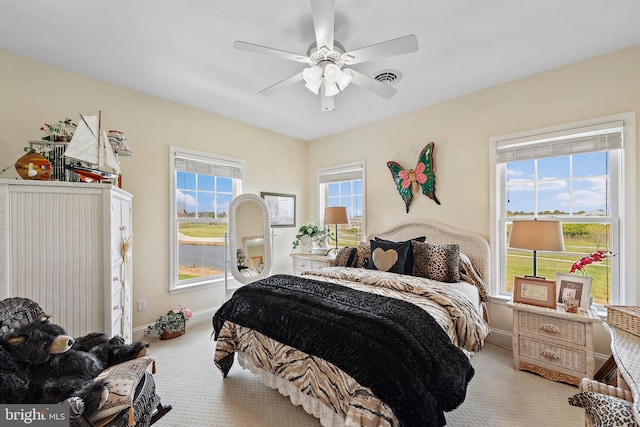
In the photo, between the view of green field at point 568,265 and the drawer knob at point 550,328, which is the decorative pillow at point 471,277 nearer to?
the view of green field at point 568,265

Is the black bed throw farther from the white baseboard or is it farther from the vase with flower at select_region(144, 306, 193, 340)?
the white baseboard

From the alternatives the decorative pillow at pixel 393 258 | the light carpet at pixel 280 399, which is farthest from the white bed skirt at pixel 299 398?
the decorative pillow at pixel 393 258

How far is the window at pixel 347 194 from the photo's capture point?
164 inches

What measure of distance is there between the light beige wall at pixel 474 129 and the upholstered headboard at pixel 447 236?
0.11 m

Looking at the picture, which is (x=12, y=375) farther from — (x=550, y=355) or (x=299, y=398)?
(x=550, y=355)

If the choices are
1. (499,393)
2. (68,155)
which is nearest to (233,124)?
(68,155)

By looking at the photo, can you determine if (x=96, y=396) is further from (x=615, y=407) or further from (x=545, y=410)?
(x=545, y=410)

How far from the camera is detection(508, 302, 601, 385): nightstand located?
2.10 m

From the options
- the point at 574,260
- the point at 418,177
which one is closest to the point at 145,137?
the point at 418,177

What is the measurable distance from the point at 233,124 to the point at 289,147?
1.03 meters

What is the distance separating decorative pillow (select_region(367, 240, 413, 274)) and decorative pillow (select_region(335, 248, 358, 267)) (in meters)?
0.30

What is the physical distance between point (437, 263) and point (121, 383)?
8.16ft

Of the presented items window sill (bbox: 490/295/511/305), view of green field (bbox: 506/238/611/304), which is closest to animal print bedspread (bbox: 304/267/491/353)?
window sill (bbox: 490/295/511/305)

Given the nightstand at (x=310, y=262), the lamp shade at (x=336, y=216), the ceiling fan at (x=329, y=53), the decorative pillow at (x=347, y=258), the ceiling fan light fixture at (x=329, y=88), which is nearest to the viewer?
the ceiling fan at (x=329, y=53)
